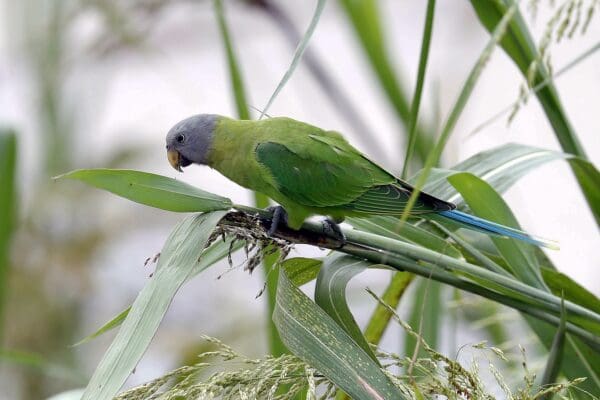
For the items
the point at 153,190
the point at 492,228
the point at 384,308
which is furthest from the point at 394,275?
the point at 153,190

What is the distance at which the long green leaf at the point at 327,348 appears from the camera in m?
0.85

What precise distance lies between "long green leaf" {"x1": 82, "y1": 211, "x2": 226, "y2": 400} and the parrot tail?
359 mm

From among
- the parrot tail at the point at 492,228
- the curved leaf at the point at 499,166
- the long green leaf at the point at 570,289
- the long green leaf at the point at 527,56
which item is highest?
the long green leaf at the point at 527,56

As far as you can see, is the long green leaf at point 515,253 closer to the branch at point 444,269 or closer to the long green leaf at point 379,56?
the branch at point 444,269

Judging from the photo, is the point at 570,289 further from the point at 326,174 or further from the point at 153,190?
the point at 153,190

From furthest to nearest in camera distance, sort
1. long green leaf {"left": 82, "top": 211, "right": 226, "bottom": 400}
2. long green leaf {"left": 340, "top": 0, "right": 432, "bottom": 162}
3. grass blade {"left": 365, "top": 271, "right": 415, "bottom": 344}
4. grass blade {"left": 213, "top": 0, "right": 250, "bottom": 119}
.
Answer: long green leaf {"left": 340, "top": 0, "right": 432, "bottom": 162}, grass blade {"left": 213, "top": 0, "right": 250, "bottom": 119}, grass blade {"left": 365, "top": 271, "right": 415, "bottom": 344}, long green leaf {"left": 82, "top": 211, "right": 226, "bottom": 400}

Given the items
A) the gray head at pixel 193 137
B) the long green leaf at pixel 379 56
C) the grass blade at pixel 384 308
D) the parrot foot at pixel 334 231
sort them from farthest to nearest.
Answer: the long green leaf at pixel 379 56
the gray head at pixel 193 137
the grass blade at pixel 384 308
the parrot foot at pixel 334 231

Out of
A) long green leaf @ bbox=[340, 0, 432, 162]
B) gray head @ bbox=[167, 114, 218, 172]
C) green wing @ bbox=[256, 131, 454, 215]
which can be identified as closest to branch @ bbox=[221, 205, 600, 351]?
green wing @ bbox=[256, 131, 454, 215]

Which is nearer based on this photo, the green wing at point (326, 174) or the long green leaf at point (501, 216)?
the long green leaf at point (501, 216)

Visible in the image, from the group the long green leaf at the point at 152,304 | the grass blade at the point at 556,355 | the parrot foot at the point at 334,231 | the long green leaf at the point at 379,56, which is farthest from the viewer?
the long green leaf at the point at 379,56

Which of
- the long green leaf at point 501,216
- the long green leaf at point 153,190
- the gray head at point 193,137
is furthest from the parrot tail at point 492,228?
the gray head at point 193,137

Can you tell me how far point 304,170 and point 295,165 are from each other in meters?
0.02

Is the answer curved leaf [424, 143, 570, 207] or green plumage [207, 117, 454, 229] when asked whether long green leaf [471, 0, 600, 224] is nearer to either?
curved leaf [424, 143, 570, 207]

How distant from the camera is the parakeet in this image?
4.24 ft
